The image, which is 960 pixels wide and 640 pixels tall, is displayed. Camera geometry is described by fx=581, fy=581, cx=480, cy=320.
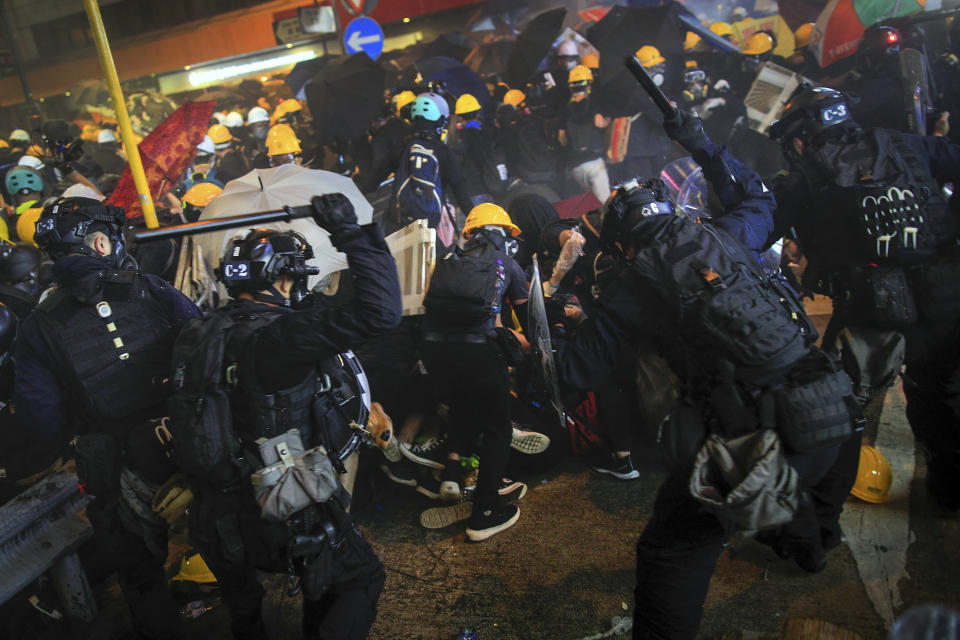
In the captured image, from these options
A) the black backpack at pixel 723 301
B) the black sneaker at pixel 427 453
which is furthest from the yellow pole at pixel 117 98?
the black backpack at pixel 723 301

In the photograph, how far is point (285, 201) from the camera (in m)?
4.73

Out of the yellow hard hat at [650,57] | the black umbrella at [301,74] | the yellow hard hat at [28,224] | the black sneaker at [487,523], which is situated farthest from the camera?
the black umbrella at [301,74]

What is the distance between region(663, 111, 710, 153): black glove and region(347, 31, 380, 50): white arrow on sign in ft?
28.9

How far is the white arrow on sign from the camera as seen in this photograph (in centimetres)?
1048

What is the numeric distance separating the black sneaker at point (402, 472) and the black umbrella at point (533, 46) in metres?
8.53

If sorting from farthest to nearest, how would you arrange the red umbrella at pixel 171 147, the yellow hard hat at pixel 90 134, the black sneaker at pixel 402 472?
the yellow hard hat at pixel 90 134
the red umbrella at pixel 171 147
the black sneaker at pixel 402 472

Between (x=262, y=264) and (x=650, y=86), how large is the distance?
7.22 feet

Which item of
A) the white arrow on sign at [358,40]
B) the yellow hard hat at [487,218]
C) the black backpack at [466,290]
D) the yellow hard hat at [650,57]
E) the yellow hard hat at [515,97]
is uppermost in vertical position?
the white arrow on sign at [358,40]

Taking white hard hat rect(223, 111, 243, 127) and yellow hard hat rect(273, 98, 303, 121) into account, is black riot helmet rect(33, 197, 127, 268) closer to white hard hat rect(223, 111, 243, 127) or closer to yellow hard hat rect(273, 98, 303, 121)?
yellow hard hat rect(273, 98, 303, 121)

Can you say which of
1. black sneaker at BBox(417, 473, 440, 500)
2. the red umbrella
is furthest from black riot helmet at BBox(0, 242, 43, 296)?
black sneaker at BBox(417, 473, 440, 500)

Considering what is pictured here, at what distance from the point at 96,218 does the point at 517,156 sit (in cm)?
677

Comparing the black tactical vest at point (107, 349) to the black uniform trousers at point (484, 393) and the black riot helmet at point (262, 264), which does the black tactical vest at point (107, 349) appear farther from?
the black uniform trousers at point (484, 393)

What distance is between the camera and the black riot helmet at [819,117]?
3471 mm

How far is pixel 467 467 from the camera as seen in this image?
4547 mm
